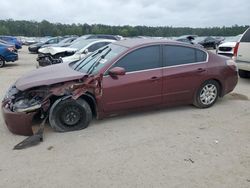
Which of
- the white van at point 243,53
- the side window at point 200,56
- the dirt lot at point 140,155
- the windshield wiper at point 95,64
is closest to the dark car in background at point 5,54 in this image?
the dirt lot at point 140,155

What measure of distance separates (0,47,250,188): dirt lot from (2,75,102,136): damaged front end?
Result: 0.28 meters

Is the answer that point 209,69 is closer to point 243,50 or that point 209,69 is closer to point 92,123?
point 92,123

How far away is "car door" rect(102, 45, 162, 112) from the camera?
17.2ft

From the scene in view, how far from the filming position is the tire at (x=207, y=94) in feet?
20.4

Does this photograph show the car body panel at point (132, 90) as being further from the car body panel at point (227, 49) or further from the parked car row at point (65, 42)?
the parked car row at point (65, 42)

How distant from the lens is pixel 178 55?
595cm

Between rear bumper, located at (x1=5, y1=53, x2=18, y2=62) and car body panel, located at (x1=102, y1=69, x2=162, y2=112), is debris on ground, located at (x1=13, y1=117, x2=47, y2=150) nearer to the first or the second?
car body panel, located at (x1=102, y1=69, x2=162, y2=112)

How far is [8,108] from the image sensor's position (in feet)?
15.8

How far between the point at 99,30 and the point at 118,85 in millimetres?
67911

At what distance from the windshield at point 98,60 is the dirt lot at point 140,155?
1052 mm

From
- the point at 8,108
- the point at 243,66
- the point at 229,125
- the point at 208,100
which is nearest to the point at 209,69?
the point at 208,100

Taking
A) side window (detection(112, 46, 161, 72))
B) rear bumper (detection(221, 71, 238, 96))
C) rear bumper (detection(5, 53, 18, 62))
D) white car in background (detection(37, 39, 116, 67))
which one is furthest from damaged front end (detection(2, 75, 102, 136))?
rear bumper (detection(5, 53, 18, 62))

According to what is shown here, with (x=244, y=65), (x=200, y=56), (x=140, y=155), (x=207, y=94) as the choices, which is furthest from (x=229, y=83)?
(x=140, y=155)

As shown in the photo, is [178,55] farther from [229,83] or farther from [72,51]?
[72,51]
